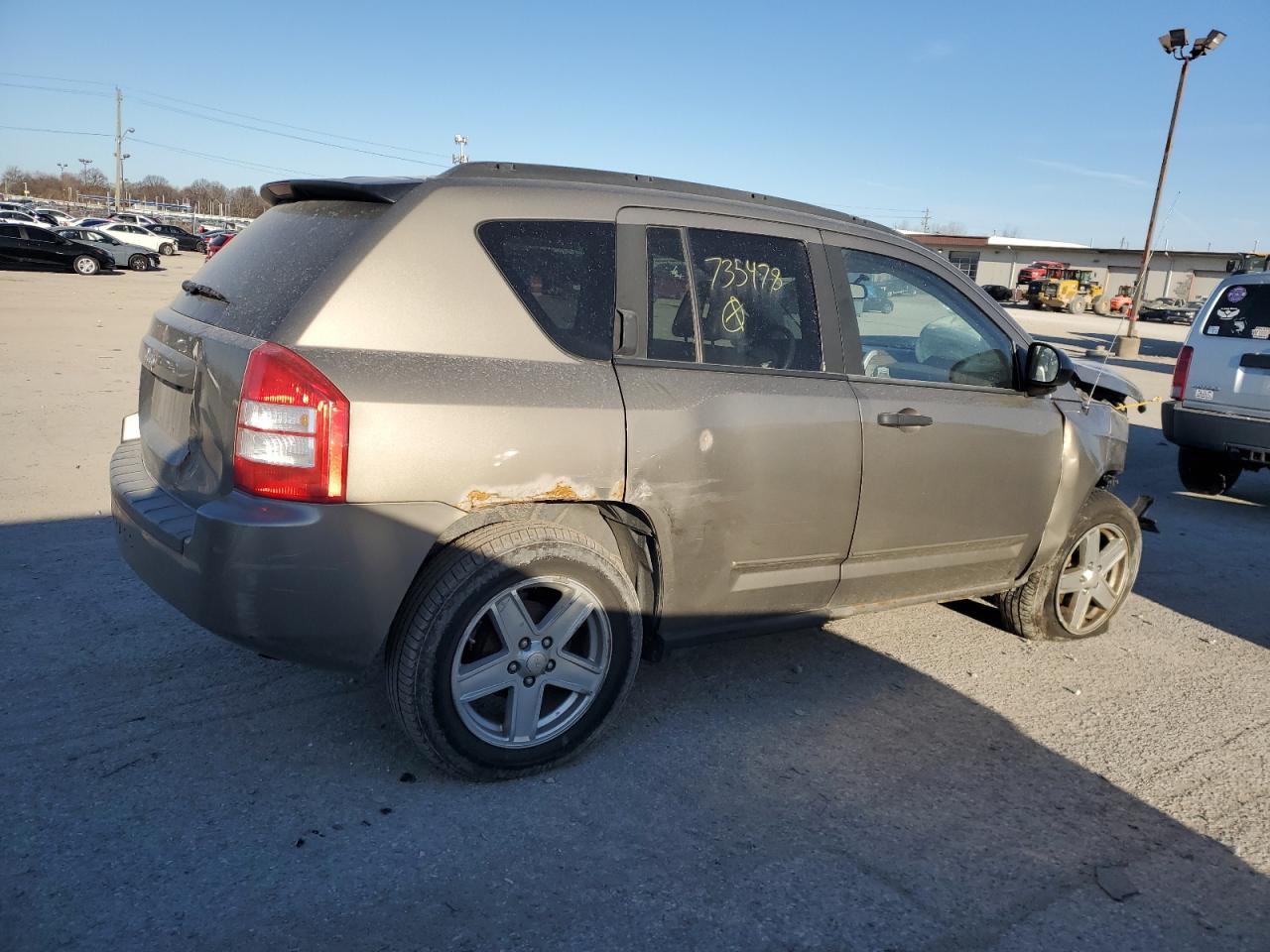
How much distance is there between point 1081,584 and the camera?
4.83m

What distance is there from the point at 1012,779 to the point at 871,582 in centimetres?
91

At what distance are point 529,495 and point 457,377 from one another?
0.43 metres

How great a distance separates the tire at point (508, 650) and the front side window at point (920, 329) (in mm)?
1511

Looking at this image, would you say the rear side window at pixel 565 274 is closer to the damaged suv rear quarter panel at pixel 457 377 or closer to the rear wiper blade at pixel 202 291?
the damaged suv rear quarter panel at pixel 457 377

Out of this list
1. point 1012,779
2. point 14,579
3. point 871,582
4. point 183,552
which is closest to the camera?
point 183,552

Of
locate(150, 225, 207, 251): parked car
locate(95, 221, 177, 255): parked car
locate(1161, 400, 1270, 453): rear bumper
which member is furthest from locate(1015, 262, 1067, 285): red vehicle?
locate(1161, 400, 1270, 453): rear bumper

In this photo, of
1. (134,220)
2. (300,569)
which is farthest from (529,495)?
(134,220)

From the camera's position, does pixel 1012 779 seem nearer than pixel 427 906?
No

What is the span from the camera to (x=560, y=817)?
3037 millimetres

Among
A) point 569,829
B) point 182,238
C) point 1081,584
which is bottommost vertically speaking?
point 569,829

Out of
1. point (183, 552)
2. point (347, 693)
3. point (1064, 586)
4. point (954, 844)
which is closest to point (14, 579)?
point (347, 693)

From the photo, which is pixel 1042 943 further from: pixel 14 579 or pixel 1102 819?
pixel 14 579

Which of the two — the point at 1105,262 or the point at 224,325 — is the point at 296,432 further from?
the point at 1105,262

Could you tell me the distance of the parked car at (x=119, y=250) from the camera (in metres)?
33.4
